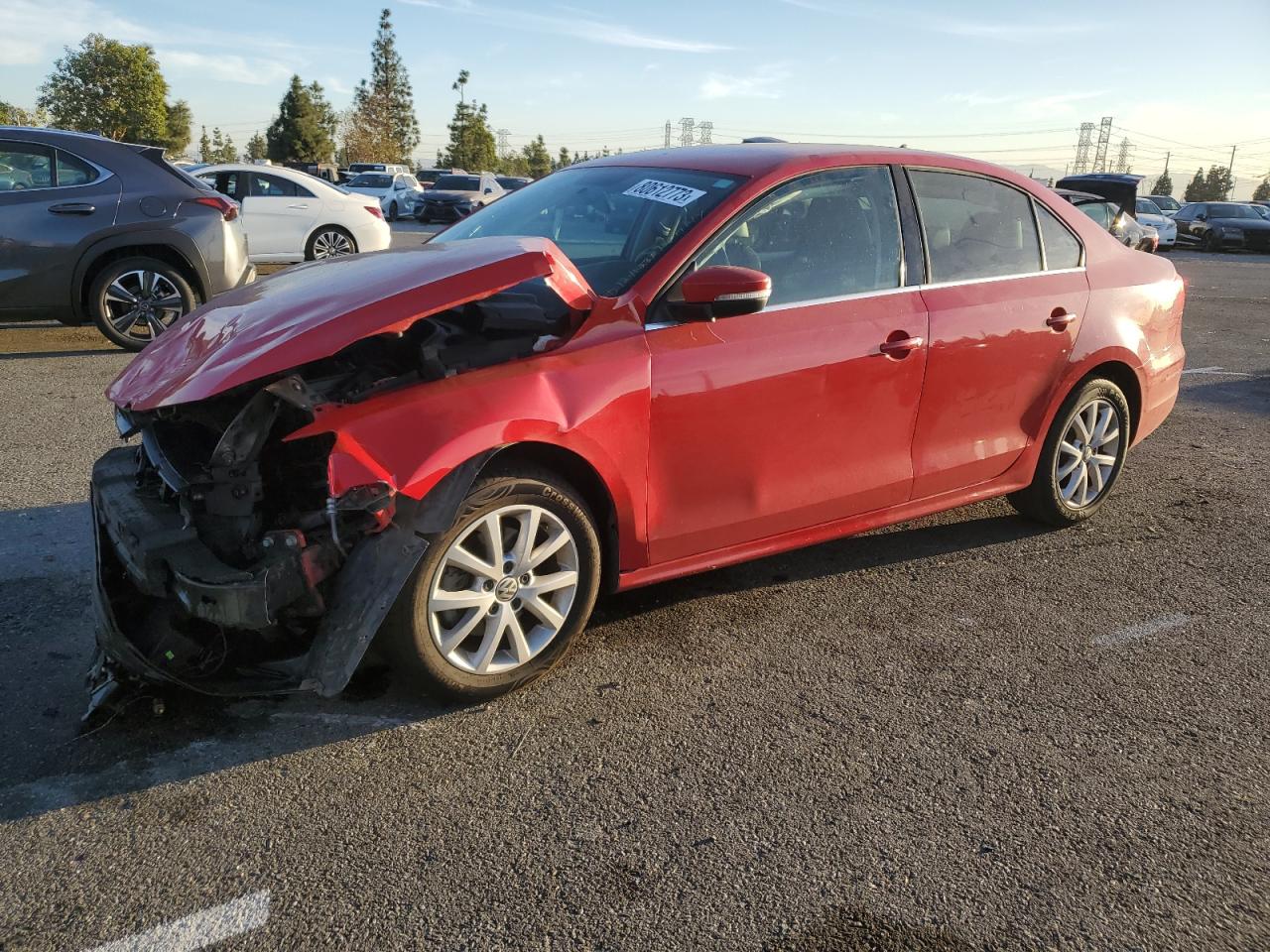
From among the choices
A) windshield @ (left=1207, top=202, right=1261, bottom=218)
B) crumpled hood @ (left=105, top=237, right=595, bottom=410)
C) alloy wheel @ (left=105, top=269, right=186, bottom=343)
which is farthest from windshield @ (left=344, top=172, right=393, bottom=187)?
crumpled hood @ (left=105, top=237, right=595, bottom=410)

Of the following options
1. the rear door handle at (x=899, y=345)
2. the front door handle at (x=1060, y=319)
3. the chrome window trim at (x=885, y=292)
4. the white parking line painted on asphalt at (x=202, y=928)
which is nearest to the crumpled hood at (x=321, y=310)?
the chrome window trim at (x=885, y=292)

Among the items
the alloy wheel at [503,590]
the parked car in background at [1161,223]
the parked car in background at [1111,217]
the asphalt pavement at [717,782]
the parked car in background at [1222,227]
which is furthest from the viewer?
the parked car in background at [1222,227]

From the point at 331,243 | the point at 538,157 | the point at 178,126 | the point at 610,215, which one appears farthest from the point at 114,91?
the point at 610,215

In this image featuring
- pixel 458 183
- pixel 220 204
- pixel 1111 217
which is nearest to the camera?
pixel 220 204

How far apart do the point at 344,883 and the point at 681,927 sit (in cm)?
80

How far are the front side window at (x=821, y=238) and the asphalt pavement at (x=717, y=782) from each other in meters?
1.26

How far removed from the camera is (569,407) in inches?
122

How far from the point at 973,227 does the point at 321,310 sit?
2.79m

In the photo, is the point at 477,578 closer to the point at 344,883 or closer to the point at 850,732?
the point at 344,883

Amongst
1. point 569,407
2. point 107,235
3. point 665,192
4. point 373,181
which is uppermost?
point 373,181

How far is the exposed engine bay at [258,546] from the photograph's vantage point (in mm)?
2750

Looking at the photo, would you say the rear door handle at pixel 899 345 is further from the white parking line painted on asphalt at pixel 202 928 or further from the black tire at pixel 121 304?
the black tire at pixel 121 304

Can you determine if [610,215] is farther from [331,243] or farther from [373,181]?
[373,181]

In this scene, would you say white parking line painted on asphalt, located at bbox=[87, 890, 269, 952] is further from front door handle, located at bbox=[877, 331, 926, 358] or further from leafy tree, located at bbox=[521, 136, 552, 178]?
leafy tree, located at bbox=[521, 136, 552, 178]
